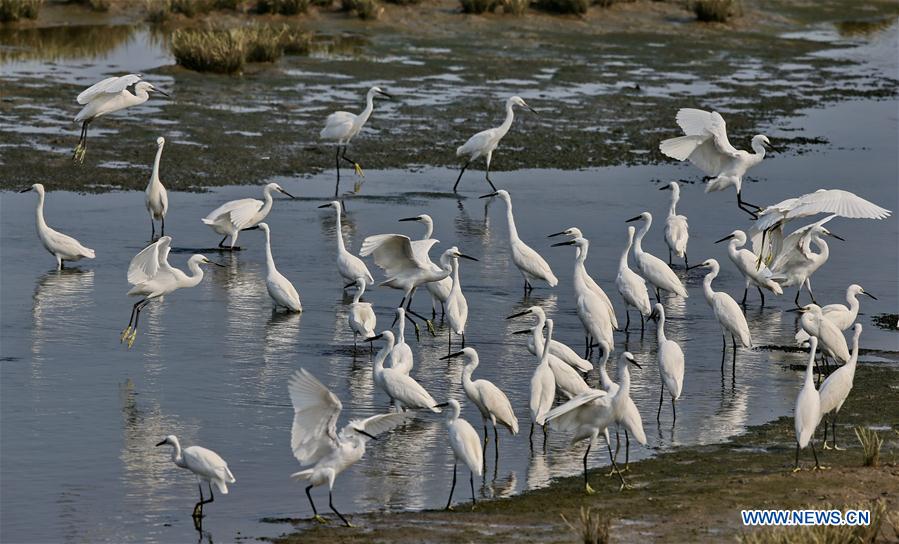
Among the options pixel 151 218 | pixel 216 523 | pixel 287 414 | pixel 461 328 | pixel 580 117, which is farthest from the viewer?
pixel 580 117

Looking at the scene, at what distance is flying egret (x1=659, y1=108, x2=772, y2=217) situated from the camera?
16797mm

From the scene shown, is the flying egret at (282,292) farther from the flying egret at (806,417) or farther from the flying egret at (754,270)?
the flying egret at (806,417)

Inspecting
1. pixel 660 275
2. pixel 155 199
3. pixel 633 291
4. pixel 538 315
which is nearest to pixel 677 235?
pixel 660 275

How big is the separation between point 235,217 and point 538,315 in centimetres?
603

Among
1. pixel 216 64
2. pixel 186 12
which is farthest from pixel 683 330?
pixel 186 12

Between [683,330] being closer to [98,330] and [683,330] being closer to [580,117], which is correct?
[98,330]

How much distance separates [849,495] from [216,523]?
156 inches

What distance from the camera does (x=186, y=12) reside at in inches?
1426

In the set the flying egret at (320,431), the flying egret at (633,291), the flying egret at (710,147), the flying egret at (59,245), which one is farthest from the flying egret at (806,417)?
the flying egret at (59,245)

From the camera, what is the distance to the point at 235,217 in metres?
16.9

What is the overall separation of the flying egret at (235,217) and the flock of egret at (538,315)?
2 cm

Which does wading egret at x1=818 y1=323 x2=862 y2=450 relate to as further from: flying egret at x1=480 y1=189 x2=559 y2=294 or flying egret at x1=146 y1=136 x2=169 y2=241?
flying egret at x1=146 y1=136 x2=169 y2=241

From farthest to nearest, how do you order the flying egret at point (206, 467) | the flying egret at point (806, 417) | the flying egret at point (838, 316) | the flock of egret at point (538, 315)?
the flying egret at point (838, 316) < the flying egret at point (806, 417) < the flock of egret at point (538, 315) < the flying egret at point (206, 467)

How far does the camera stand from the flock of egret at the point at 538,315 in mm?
9180
